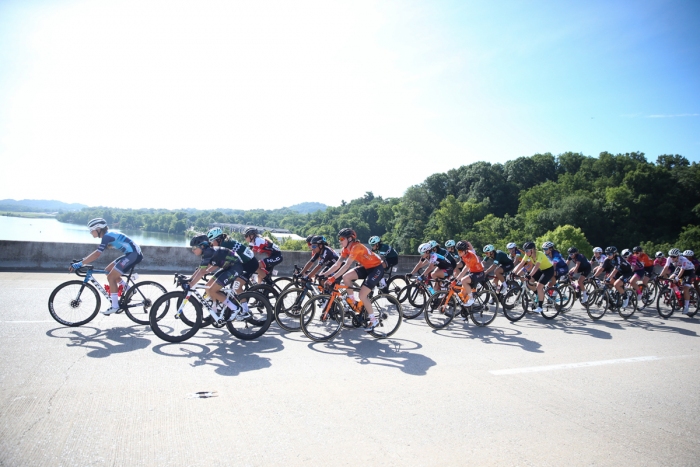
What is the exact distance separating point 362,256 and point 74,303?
4.96m

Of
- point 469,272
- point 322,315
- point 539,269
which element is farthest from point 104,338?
point 539,269

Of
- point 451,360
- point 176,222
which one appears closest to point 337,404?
point 451,360

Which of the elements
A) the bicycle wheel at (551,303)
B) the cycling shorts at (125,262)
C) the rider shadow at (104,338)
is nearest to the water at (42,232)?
the cycling shorts at (125,262)

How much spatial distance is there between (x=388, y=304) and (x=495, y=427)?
137 inches

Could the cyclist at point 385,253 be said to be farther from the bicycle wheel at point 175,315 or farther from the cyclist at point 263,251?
the bicycle wheel at point 175,315

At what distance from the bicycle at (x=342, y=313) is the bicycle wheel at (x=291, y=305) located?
329 millimetres

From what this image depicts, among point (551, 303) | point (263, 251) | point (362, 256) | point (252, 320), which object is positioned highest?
point (362, 256)

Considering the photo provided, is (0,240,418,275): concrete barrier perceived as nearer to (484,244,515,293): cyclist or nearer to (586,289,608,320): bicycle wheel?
(484,244,515,293): cyclist

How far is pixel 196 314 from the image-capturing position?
6.64 m

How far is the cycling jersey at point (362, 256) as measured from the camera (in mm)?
7284

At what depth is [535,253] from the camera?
401 inches

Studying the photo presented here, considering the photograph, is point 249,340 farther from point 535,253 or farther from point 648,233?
point 648,233

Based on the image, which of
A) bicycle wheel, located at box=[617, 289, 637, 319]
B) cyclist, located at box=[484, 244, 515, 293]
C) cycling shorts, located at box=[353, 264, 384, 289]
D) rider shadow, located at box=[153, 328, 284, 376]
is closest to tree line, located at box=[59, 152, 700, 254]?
bicycle wheel, located at box=[617, 289, 637, 319]

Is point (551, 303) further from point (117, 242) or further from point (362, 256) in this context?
point (117, 242)
